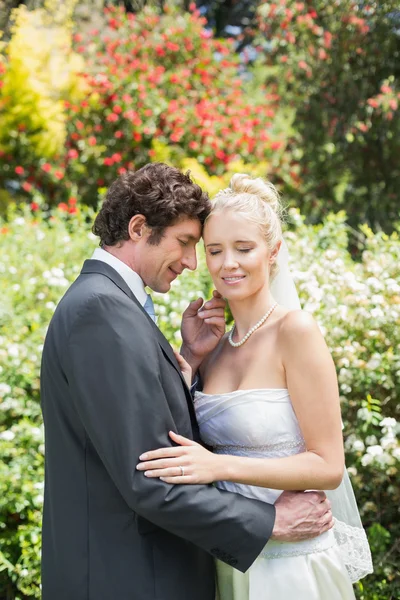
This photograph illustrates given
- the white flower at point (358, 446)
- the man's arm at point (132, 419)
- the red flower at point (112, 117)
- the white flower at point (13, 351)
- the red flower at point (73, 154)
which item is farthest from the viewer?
the red flower at point (73, 154)

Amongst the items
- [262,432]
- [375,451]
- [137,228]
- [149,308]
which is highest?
[137,228]

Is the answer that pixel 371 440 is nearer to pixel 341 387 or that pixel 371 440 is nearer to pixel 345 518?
pixel 341 387

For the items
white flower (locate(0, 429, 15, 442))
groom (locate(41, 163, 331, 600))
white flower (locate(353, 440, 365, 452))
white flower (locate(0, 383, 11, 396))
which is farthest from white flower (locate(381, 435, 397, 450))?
white flower (locate(0, 383, 11, 396))

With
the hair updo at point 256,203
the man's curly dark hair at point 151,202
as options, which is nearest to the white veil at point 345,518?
the hair updo at point 256,203

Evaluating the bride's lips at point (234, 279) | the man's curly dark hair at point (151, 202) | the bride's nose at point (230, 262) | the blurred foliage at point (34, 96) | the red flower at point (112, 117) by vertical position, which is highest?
the blurred foliage at point (34, 96)

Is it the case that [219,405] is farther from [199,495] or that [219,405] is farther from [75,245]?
[75,245]

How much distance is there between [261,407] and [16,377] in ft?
8.06

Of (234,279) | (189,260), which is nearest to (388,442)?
(234,279)

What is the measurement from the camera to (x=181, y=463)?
1.96 m

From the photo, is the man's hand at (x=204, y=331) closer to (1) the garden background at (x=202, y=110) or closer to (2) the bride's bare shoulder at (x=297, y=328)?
(2) the bride's bare shoulder at (x=297, y=328)

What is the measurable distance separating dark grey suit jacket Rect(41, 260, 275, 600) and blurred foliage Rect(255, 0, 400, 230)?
7229 mm

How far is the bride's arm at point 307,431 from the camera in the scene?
209cm

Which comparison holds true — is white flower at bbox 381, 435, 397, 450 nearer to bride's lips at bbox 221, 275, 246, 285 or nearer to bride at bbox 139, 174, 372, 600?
bride at bbox 139, 174, 372, 600

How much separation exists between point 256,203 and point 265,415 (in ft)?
2.30
